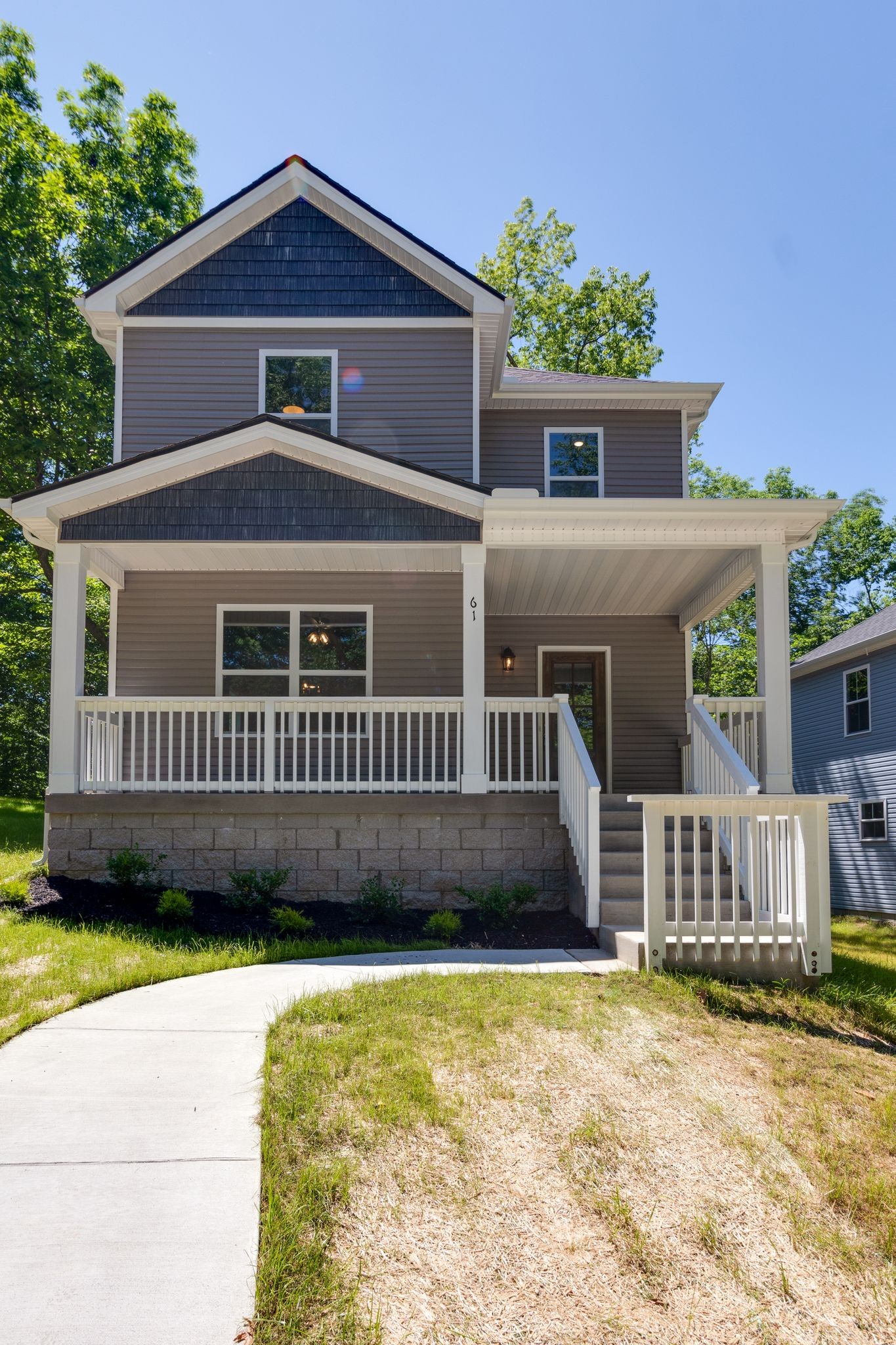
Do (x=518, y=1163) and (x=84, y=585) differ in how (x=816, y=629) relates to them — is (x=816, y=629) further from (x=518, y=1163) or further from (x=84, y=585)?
(x=518, y=1163)

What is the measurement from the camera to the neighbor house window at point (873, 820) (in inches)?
663

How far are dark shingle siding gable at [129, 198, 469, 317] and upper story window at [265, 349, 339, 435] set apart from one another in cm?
51

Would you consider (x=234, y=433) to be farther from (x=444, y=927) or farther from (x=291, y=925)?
(x=444, y=927)

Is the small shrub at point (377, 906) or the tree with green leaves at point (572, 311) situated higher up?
the tree with green leaves at point (572, 311)

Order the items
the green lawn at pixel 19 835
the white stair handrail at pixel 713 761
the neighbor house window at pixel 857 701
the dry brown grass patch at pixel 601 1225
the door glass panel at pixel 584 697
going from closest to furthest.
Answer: the dry brown grass patch at pixel 601 1225 → the white stair handrail at pixel 713 761 → the green lawn at pixel 19 835 → the door glass panel at pixel 584 697 → the neighbor house window at pixel 857 701

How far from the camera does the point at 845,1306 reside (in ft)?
9.87

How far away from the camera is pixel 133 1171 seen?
3453mm

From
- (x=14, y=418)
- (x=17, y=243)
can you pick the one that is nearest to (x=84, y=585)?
(x=14, y=418)

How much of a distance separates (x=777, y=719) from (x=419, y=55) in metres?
12.1

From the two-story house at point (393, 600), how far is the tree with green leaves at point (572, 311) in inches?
506

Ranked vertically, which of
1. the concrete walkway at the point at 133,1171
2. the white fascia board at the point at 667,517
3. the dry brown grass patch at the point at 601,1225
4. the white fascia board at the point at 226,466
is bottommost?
the dry brown grass patch at the point at 601,1225

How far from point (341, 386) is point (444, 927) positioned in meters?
7.36

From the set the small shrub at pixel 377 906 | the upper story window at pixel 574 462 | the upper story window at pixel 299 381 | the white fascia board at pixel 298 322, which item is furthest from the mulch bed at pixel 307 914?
the white fascia board at pixel 298 322

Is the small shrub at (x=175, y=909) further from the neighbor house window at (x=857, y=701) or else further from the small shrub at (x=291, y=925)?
the neighbor house window at (x=857, y=701)
